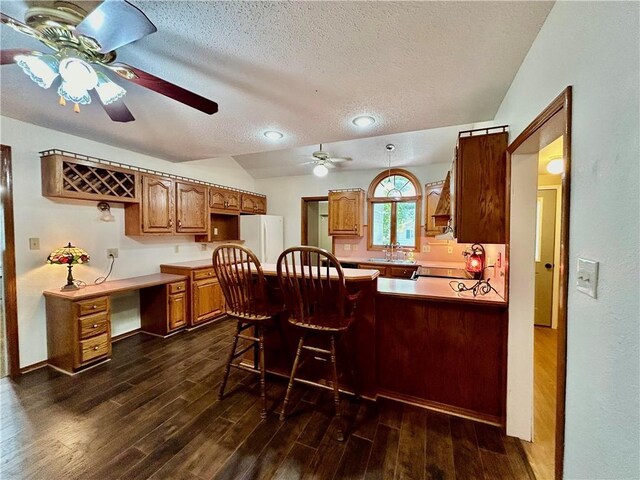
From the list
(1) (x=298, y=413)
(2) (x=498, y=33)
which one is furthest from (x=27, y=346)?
(2) (x=498, y=33)

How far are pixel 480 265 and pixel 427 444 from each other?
5.34 feet

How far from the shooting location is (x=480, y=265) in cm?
252

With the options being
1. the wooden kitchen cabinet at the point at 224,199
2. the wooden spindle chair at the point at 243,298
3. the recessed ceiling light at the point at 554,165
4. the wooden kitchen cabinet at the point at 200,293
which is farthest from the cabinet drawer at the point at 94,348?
the recessed ceiling light at the point at 554,165

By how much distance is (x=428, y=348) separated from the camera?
203 cm

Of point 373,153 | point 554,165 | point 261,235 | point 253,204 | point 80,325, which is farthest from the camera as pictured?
point 253,204

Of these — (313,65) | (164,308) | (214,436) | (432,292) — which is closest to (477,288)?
(432,292)

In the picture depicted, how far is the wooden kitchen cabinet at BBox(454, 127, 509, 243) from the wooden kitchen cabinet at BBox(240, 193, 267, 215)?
401cm

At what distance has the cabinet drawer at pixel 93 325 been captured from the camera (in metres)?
2.51

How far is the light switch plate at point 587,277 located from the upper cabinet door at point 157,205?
3974 millimetres

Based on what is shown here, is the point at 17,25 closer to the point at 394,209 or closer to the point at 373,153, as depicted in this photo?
the point at 373,153

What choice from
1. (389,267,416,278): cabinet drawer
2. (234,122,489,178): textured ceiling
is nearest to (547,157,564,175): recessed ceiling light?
(234,122,489,178): textured ceiling

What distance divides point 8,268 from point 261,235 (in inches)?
118

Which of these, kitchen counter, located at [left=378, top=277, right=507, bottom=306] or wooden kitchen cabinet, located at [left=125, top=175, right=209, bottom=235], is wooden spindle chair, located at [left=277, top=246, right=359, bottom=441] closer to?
kitchen counter, located at [left=378, top=277, right=507, bottom=306]

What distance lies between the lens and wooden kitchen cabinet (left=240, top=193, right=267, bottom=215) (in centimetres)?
502
